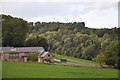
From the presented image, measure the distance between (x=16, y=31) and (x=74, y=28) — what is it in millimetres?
3360

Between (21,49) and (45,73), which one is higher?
(21,49)

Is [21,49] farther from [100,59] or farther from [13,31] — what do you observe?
[100,59]

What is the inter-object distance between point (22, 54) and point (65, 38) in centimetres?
252

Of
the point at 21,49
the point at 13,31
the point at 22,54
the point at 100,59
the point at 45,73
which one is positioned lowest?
the point at 45,73

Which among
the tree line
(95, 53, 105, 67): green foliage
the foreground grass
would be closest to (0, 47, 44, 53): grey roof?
the tree line

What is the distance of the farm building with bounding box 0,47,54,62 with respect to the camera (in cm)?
1444

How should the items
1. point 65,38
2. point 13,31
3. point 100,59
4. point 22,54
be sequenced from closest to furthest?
point 100,59 < point 22,54 < point 65,38 < point 13,31

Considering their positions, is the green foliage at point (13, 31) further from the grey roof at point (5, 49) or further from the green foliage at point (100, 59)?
the green foliage at point (100, 59)

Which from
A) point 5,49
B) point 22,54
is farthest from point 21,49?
point 5,49

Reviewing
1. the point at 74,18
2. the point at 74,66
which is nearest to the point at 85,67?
the point at 74,66

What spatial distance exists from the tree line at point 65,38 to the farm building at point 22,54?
446 mm

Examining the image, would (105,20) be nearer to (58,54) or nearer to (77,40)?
(77,40)

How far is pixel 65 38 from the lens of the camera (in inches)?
624

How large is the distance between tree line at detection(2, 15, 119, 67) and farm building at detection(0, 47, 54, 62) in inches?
17.6
